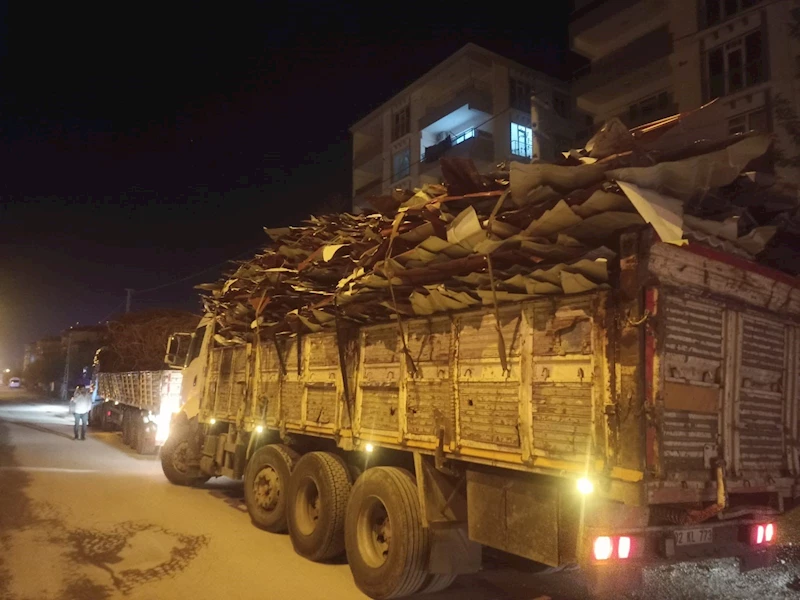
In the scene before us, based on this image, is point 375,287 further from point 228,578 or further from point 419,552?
point 228,578

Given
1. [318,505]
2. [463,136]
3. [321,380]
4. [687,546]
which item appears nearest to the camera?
[687,546]

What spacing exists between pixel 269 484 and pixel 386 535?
2.48m

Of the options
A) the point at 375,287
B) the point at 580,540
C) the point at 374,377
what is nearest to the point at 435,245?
the point at 375,287

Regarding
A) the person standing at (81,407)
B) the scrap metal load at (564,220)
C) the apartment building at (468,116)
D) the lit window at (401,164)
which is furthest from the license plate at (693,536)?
the lit window at (401,164)

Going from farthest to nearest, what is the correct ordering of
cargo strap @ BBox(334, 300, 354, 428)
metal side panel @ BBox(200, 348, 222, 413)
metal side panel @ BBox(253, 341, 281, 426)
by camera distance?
1. metal side panel @ BBox(200, 348, 222, 413)
2. metal side panel @ BBox(253, 341, 281, 426)
3. cargo strap @ BBox(334, 300, 354, 428)

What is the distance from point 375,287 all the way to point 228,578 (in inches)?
114

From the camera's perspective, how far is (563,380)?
3.95m

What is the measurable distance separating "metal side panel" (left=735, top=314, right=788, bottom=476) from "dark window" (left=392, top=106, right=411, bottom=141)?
2968 cm

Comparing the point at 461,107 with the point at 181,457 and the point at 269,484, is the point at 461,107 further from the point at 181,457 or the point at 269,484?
the point at 269,484

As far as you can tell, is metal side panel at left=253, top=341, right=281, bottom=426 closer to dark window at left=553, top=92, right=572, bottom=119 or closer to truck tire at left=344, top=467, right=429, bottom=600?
truck tire at left=344, top=467, right=429, bottom=600

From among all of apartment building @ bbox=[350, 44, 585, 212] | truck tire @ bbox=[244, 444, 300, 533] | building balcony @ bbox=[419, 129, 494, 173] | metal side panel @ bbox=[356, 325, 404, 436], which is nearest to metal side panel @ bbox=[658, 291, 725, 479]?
metal side panel @ bbox=[356, 325, 404, 436]

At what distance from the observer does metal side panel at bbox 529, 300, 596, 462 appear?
149 inches

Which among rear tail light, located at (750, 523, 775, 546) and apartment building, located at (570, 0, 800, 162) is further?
apartment building, located at (570, 0, 800, 162)

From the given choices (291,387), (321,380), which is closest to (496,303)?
(321,380)
